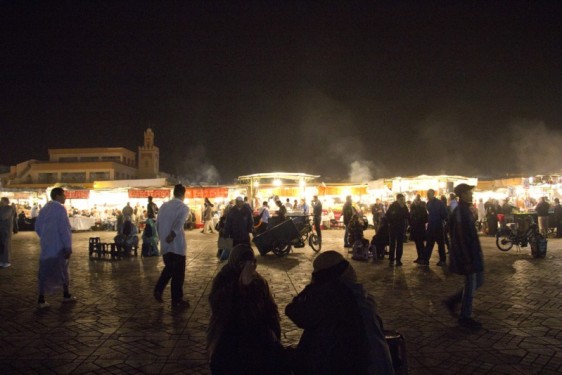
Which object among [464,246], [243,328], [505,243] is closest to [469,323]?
[464,246]

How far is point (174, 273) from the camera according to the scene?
6.20 m

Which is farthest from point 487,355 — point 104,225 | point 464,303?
point 104,225

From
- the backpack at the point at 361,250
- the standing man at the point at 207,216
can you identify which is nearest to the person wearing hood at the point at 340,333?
the backpack at the point at 361,250

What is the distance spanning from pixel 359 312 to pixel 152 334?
11.4 ft

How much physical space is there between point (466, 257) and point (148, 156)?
59.7m

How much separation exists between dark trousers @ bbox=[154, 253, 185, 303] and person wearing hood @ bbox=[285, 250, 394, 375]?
4085mm

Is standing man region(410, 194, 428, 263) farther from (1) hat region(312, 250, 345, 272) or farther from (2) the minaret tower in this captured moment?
(2) the minaret tower

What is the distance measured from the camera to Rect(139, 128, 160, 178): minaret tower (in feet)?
195

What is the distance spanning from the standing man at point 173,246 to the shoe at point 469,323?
12.8 feet

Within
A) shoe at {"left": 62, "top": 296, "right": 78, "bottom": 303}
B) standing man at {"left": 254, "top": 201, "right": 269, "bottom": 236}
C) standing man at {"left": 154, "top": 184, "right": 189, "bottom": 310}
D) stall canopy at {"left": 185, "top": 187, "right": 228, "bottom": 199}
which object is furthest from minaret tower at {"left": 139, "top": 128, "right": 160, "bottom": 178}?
standing man at {"left": 154, "top": 184, "right": 189, "bottom": 310}

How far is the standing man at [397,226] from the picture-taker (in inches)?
384

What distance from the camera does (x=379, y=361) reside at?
228 centimetres

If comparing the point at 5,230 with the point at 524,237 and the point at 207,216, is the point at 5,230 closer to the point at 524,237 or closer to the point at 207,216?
the point at 207,216

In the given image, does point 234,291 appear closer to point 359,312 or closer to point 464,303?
point 359,312
